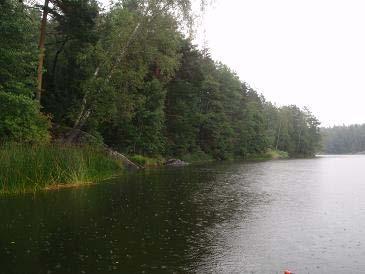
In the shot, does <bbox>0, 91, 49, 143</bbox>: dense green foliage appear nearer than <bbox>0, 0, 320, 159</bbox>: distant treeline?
Yes

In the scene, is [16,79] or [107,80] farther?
[107,80]

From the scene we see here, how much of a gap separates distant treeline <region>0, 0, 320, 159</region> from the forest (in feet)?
0.25

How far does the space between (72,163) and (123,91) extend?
1345 centimetres

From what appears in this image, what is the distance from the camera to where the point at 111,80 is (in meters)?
32.0

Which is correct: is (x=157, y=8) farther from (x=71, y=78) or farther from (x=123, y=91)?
(x=71, y=78)

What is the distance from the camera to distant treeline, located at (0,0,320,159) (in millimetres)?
23016

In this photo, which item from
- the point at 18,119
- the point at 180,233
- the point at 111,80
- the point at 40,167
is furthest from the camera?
the point at 111,80

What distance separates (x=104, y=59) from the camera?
3070 centimetres

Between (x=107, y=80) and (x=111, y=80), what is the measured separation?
153cm

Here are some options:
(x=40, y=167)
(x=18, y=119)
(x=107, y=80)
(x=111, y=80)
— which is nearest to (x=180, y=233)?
(x=40, y=167)

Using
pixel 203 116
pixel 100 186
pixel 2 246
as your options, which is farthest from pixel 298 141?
pixel 2 246

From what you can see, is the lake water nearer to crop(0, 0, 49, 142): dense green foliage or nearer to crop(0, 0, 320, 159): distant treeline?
crop(0, 0, 49, 142): dense green foliage

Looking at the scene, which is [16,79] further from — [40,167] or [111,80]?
[111,80]

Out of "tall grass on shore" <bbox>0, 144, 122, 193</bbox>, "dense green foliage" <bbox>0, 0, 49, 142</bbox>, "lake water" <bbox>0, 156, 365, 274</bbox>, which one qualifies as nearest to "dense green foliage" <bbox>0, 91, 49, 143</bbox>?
"dense green foliage" <bbox>0, 0, 49, 142</bbox>
